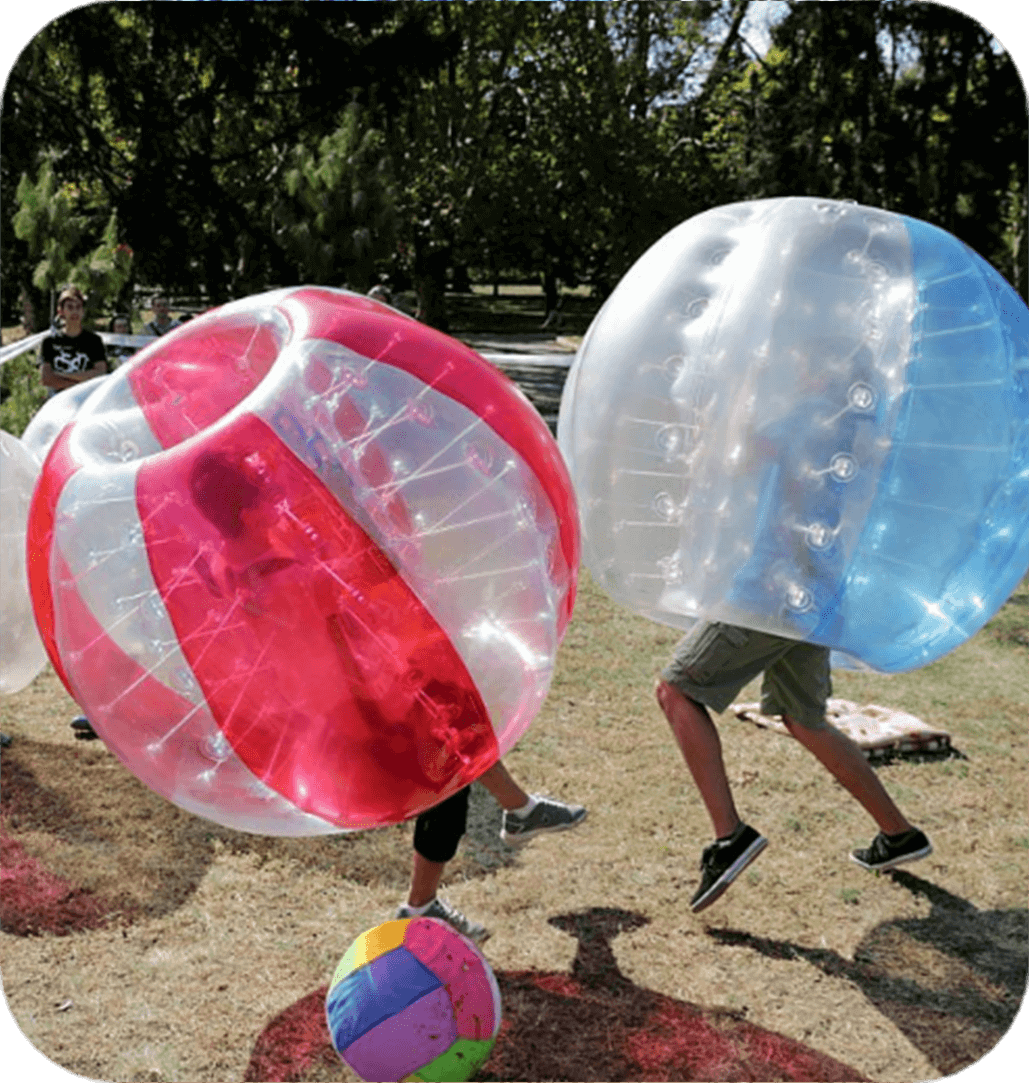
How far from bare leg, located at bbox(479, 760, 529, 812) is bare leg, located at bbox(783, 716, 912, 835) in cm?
93

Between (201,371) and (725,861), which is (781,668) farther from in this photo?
(201,371)

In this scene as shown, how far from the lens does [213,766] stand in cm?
262

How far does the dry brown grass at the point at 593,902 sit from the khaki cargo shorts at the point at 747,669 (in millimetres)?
655

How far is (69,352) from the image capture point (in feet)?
23.5

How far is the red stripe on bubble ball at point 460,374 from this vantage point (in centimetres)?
274

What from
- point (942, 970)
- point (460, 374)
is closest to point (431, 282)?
point (942, 970)

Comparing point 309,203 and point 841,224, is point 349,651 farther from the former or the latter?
point 309,203

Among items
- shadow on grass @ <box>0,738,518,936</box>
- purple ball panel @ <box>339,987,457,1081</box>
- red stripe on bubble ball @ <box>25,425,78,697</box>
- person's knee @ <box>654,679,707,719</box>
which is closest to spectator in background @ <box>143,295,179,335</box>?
shadow on grass @ <box>0,738,518,936</box>

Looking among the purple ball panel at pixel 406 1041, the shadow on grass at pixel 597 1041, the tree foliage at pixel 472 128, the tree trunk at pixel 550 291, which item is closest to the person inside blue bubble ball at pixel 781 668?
the shadow on grass at pixel 597 1041

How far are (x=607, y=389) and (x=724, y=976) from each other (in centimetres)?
169

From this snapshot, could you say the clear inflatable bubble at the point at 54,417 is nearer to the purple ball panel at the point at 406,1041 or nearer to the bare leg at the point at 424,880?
the bare leg at the point at 424,880

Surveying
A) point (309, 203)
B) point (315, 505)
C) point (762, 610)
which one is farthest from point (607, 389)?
point (309, 203)

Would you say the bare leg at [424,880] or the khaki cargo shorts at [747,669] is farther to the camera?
the khaki cargo shorts at [747,669]

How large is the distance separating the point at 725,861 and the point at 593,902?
0.46 m
